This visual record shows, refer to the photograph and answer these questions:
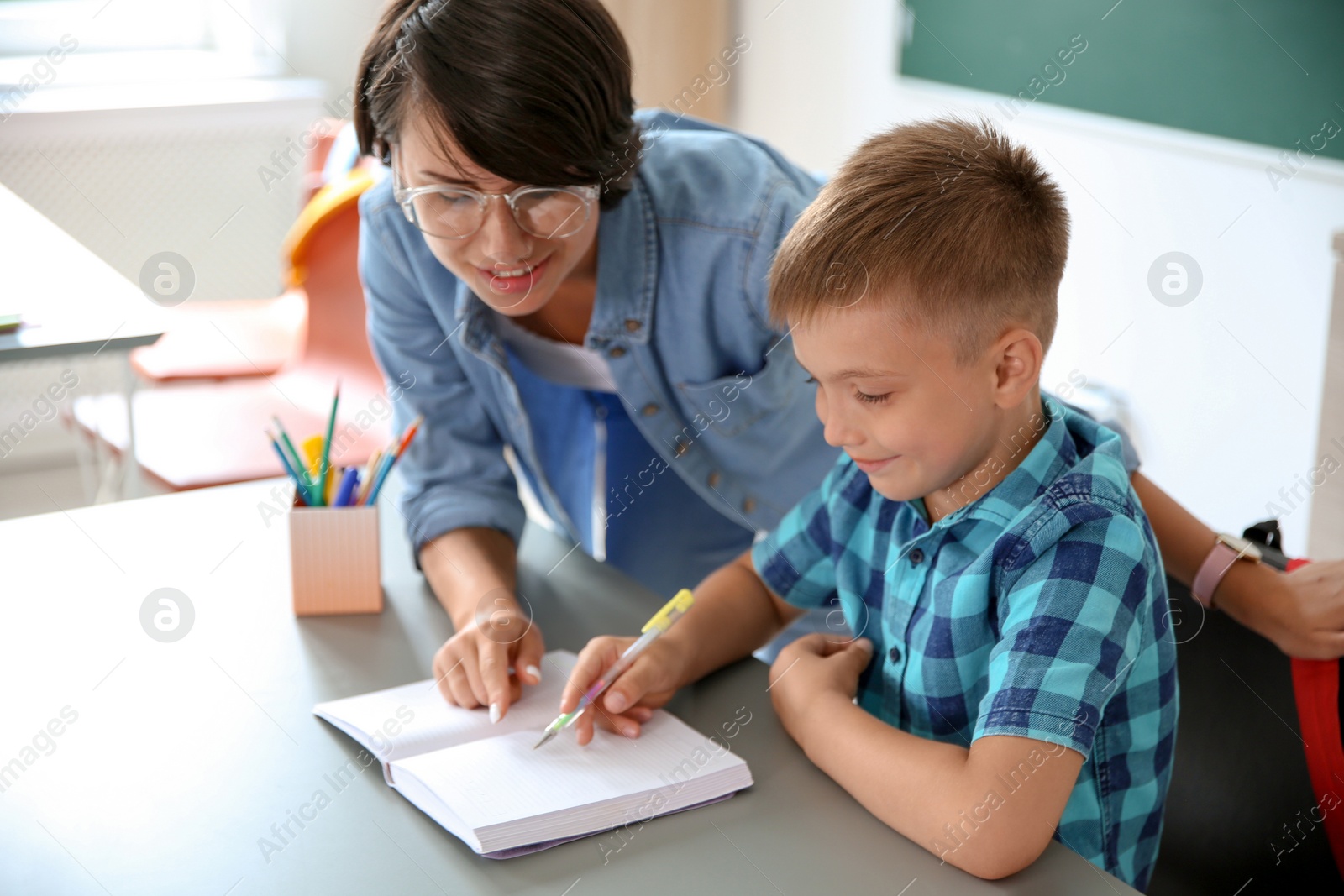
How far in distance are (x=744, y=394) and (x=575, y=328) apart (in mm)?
223

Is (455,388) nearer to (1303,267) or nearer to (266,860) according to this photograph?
(266,860)

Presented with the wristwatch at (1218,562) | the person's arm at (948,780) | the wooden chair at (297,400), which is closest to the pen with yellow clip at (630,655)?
the person's arm at (948,780)

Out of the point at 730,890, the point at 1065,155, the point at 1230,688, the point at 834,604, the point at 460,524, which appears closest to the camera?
the point at 730,890

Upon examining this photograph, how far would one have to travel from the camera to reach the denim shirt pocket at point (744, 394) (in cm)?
135

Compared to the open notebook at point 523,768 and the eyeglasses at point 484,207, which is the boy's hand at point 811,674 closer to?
the open notebook at point 523,768

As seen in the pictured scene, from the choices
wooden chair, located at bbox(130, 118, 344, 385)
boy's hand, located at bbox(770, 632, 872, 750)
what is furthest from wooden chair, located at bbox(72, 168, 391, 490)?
boy's hand, located at bbox(770, 632, 872, 750)

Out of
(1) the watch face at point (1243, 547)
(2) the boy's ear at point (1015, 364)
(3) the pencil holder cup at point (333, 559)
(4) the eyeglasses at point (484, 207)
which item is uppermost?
(2) the boy's ear at point (1015, 364)

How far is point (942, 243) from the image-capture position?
93 centimetres

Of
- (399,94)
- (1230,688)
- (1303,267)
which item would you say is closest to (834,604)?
(1230,688)

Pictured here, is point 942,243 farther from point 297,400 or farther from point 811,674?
point 297,400

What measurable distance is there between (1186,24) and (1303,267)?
21.5 inches

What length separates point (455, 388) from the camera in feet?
4.59

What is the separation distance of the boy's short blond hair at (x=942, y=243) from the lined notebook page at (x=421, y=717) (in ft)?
1.30

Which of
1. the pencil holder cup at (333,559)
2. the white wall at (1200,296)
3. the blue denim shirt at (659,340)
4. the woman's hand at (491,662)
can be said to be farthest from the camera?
the white wall at (1200,296)
